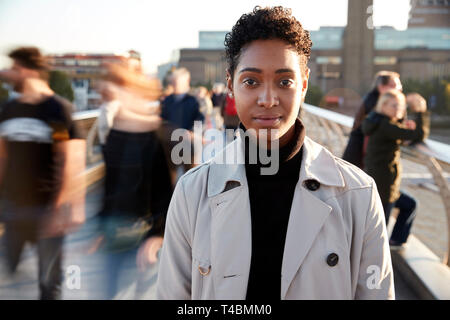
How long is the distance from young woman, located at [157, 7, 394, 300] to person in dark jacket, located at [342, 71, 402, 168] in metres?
2.70

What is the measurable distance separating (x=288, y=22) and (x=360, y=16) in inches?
2570

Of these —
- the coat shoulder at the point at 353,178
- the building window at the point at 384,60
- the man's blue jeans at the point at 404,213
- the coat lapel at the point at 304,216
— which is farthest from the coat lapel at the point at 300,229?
the building window at the point at 384,60

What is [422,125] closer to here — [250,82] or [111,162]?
[111,162]

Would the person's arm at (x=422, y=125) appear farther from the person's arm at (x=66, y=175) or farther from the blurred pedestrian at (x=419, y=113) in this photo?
the person's arm at (x=66, y=175)

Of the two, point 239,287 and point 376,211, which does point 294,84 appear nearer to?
point 376,211

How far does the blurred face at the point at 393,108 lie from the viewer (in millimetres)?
3547

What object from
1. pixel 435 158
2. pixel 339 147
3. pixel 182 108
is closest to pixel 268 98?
pixel 435 158

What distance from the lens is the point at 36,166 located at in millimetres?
2793

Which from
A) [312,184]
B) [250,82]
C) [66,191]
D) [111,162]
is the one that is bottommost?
[66,191]

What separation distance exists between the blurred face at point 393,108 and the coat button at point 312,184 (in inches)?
97.3

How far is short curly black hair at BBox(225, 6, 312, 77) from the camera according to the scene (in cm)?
128

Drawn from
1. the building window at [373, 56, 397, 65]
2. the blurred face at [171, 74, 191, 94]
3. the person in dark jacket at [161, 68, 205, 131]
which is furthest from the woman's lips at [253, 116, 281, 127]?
the building window at [373, 56, 397, 65]

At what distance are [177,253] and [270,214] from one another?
0.29 metres
